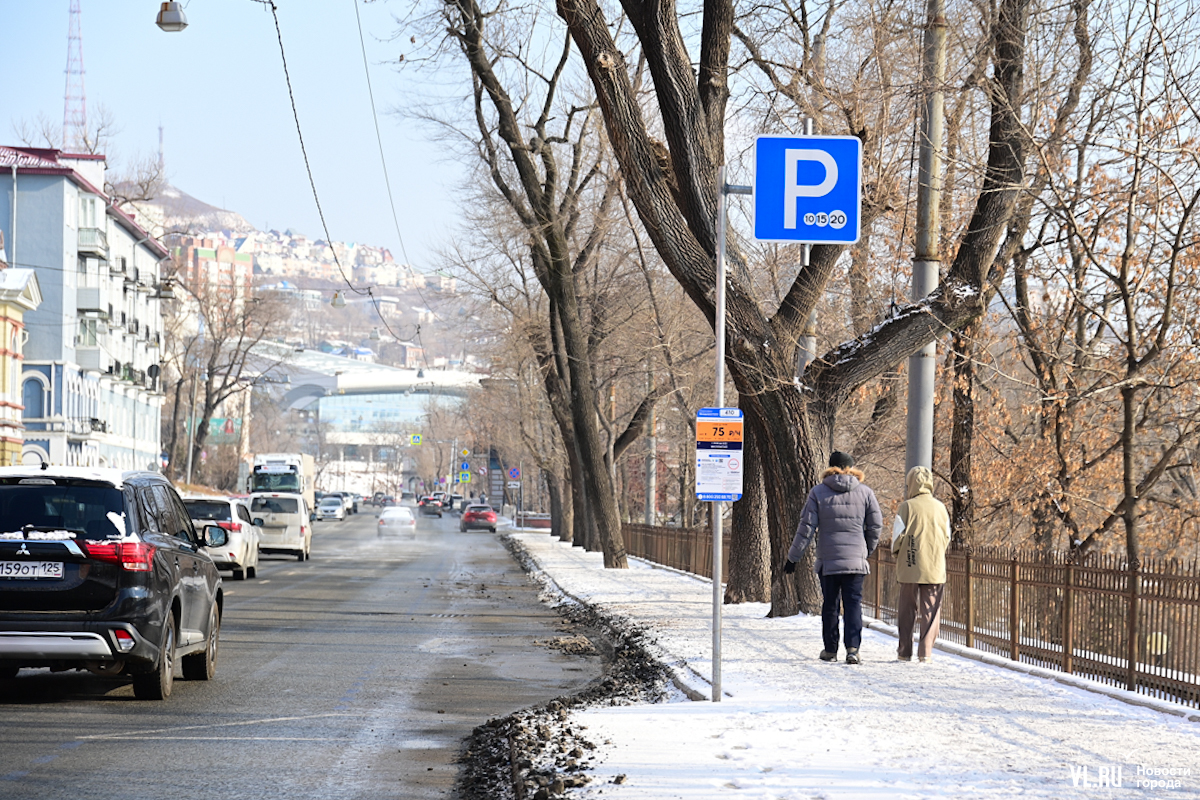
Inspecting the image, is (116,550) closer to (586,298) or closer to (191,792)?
(191,792)

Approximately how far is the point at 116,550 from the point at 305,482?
57638 mm

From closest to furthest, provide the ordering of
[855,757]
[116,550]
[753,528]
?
1. [855,757]
2. [116,550]
3. [753,528]

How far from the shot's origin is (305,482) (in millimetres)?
67062

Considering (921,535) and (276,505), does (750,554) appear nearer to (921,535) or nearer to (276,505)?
(921,535)

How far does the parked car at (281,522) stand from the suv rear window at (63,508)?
2840 cm

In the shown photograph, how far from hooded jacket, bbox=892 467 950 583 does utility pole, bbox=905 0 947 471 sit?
2.24m

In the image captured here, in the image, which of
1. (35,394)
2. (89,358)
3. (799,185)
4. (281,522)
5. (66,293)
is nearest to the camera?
(799,185)

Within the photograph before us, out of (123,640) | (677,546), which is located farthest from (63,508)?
(677,546)

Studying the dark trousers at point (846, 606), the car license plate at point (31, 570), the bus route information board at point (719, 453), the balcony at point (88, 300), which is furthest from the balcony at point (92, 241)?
the bus route information board at point (719, 453)

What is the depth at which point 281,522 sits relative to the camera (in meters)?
39.2

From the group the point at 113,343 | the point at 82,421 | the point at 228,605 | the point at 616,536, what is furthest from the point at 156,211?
the point at 228,605

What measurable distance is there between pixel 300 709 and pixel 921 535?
5948 millimetres

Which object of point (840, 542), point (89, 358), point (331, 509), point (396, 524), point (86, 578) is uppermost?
point (89, 358)

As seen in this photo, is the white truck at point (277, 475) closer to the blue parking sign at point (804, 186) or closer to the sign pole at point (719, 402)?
the blue parking sign at point (804, 186)
